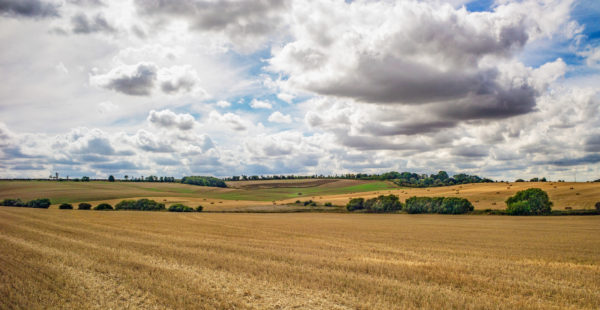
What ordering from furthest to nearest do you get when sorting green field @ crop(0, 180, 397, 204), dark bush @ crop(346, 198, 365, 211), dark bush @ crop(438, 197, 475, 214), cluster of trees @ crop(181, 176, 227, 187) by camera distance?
1. cluster of trees @ crop(181, 176, 227, 187)
2. green field @ crop(0, 180, 397, 204)
3. dark bush @ crop(346, 198, 365, 211)
4. dark bush @ crop(438, 197, 475, 214)

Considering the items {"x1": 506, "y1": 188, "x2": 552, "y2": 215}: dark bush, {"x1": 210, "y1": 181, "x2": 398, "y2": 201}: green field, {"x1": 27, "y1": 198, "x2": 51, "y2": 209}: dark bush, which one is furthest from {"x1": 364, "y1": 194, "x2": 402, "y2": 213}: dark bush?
{"x1": 27, "y1": 198, "x2": 51, "y2": 209}: dark bush

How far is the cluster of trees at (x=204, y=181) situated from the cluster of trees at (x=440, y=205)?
114 m

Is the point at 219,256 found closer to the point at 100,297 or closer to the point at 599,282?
the point at 100,297

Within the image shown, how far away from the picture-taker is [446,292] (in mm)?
12398

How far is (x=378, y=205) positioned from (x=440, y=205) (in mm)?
14375

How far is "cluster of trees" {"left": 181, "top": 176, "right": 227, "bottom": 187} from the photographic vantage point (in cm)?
17638

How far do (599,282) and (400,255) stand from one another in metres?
8.85

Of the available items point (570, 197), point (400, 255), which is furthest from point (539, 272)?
point (570, 197)

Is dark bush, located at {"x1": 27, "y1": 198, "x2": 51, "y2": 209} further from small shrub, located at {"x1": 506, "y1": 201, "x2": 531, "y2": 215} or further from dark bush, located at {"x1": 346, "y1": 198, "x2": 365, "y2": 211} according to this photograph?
small shrub, located at {"x1": 506, "y1": 201, "x2": 531, "y2": 215}

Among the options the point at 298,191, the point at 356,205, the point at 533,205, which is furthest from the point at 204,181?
the point at 533,205

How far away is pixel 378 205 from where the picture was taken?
281ft

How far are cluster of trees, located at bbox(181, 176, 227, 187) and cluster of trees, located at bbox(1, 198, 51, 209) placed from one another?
281 ft

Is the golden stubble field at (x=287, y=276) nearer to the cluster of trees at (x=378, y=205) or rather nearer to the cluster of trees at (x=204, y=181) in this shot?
the cluster of trees at (x=378, y=205)

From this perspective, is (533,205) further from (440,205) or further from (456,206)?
(440,205)
